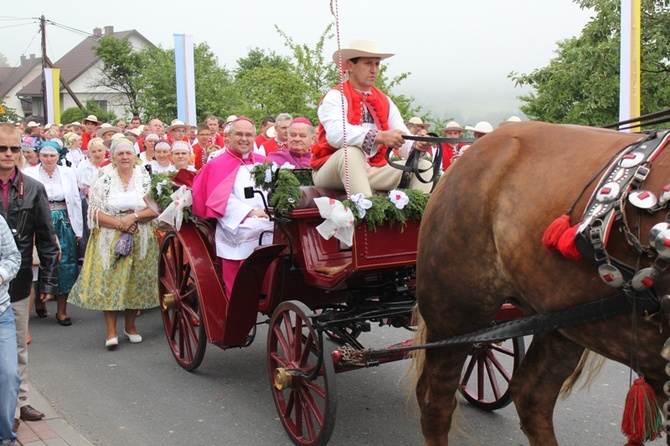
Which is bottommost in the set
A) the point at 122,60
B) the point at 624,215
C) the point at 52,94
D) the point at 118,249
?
the point at 118,249

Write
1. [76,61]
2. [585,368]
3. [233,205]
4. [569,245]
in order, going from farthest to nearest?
[76,61] < [233,205] < [585,368] < [569,245]

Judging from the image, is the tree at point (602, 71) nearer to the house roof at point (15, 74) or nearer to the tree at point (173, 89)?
the tree at point (173, 89)

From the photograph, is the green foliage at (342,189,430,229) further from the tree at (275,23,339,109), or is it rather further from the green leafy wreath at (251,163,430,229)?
the tree at (275,23,339,109)

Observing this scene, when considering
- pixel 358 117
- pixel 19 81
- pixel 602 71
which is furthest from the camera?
pixel 19 81

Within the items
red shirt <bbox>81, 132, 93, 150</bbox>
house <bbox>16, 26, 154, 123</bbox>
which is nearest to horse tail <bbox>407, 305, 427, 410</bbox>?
red shirt <bbox>81, 132, 93, 150</bbox>

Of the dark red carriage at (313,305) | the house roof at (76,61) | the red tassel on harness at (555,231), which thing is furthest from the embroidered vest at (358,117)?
the house roof at (76,61)

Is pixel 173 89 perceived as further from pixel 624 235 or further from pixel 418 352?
pixel 624 235

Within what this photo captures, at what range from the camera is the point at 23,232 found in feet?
14.4

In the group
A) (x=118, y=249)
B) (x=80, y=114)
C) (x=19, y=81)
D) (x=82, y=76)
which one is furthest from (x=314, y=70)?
(x=19, y=81)

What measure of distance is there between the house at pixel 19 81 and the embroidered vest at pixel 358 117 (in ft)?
242

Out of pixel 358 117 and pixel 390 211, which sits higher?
pixel 358 117

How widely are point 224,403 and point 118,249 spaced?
2.22 metres

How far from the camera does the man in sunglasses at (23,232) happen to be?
419cm

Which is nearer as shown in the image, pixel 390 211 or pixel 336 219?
pixel 336 219
